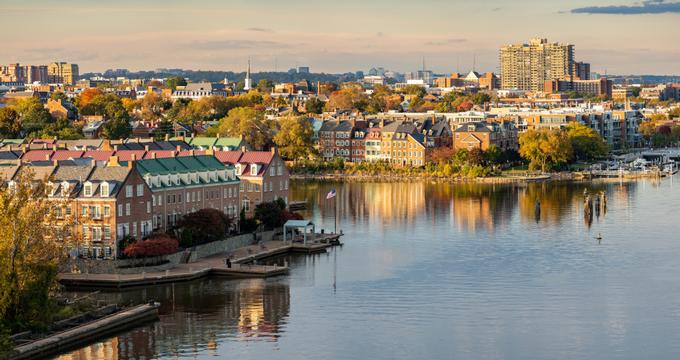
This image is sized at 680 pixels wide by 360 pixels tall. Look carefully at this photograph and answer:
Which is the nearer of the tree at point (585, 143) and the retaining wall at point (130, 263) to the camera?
the retaining wall at point (130, 263)

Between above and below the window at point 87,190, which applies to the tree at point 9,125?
above

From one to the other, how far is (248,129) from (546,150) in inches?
806

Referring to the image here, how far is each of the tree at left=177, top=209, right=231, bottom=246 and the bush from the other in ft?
8.31

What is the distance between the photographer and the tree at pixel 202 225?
143ft

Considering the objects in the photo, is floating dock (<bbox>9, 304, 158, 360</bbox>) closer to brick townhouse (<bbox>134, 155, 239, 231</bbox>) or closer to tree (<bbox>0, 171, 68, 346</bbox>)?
Result: tree (<bbox>0, 171, 68, 346</bbox>)

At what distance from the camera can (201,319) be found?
3425cm

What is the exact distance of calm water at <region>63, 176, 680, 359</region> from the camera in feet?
101

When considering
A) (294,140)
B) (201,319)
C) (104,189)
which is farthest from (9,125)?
(201,319)

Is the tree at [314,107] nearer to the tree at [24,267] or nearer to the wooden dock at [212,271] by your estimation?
the wooden dock at [212,271]

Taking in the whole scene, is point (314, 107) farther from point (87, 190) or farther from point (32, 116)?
point (87, 190)

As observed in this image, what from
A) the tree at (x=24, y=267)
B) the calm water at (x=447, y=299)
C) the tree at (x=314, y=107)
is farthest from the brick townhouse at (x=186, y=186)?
the tree at (x=314, y=107)

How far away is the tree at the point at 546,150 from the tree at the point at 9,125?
113 ft

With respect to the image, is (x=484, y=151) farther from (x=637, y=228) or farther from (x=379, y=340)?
(x=379, y=340)

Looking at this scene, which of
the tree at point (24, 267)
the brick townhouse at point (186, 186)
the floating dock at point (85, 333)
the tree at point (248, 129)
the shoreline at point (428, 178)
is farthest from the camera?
the tree at point (248, 129)
